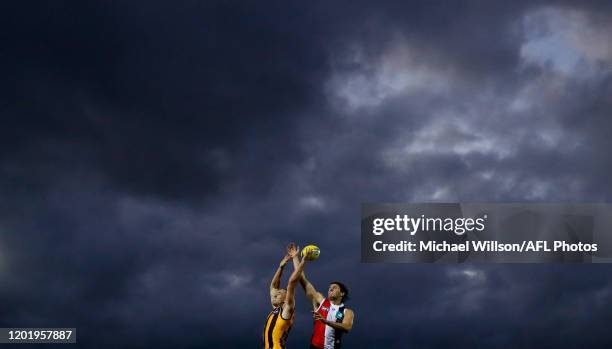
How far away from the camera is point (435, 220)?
3572 centimetres

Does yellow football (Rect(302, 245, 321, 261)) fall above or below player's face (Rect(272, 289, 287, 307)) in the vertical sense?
above

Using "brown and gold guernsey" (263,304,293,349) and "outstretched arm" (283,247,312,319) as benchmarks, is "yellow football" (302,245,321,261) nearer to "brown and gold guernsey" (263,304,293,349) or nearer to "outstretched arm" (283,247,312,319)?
"outstretched arm" (283,247,312,319)

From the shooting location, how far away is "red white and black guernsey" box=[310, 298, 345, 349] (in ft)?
72.7

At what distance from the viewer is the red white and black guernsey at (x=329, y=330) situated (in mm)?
22172

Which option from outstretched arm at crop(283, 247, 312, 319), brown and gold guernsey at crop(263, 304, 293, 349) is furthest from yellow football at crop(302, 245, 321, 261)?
brown and gold guernsey at crop(263, 304, 293, 349)

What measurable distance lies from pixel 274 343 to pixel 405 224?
14955 mm

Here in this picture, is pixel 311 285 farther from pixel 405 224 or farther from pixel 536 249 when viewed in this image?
pixel 536 249

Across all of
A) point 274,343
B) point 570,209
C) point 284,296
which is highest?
point 570,209

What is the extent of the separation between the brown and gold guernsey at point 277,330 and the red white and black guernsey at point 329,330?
38.2 inches

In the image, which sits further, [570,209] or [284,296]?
[570,209]

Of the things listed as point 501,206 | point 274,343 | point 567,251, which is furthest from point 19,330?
point 567,251

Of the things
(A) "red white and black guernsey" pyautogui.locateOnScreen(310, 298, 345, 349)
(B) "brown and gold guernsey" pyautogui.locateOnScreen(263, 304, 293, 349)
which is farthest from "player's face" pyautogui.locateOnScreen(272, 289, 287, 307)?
(A) "red white and black guernsey" pyautogui.locateOnScreen(310, 298, 345, 349)

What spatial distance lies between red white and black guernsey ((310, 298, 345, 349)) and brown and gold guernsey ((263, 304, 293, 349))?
38.2 inches

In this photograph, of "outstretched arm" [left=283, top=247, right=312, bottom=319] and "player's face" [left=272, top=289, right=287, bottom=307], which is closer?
"outstretched arm" [left=283, top=247, right=312, bottom=319]
